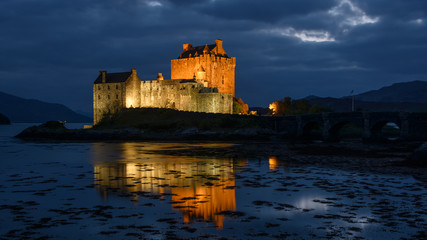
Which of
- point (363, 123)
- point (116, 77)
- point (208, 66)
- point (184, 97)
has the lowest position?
point (363, 123)

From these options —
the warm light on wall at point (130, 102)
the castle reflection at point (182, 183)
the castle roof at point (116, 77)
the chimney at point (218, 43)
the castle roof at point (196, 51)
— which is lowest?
the castle reflection at point (182, 183)

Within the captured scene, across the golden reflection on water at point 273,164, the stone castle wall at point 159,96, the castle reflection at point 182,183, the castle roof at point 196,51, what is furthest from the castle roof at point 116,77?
the golden reflection on water at point 273,164

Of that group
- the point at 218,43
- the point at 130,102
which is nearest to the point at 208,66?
the point at 218,43

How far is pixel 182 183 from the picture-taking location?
17.5 meters

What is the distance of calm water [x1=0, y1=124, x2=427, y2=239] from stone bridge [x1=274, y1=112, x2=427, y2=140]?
27.9 m

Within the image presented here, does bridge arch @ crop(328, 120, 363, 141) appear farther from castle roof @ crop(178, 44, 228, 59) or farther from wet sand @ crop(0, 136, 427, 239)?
wet sand @ crop(0, 136, 427, 239)

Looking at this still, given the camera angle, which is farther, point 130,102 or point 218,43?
point 218,43

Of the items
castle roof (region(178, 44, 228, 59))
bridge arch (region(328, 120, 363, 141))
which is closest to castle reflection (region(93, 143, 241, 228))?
bridge arch (region(328, 120, 363, 141))

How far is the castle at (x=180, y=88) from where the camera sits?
6912 centimetres

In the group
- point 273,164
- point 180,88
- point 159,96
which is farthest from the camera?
point 159,96

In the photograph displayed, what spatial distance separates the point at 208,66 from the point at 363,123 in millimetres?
35939

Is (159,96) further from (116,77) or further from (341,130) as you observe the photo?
(341,130)

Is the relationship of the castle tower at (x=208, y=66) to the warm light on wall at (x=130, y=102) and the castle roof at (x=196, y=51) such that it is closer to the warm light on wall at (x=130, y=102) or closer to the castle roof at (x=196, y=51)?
the castle roof at (x=196, y=51)

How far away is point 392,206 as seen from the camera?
12602mm
